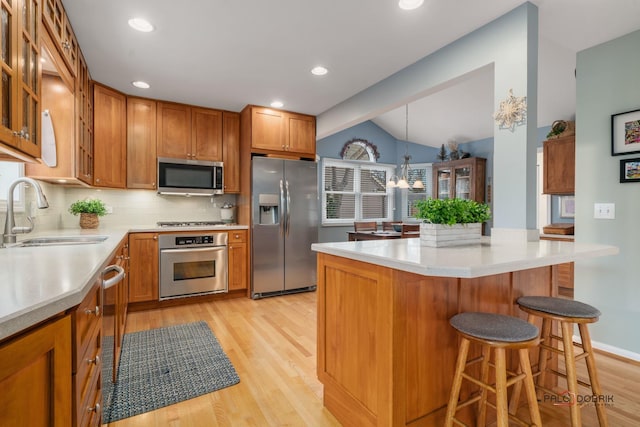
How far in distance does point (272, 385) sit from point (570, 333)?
5.58 ft

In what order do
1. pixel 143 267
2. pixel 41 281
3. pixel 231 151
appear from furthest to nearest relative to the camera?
pixel 231 151 < pixel 143 267 < pixel 41 281

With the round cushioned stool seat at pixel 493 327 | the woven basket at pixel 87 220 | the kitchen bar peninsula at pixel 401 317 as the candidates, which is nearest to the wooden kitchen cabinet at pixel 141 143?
the woven basket at pixel 87 220

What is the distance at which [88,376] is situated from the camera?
1092 mm

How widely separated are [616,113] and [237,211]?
4.16 m

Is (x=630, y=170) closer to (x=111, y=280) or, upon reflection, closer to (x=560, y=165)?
(x=560, y=165)

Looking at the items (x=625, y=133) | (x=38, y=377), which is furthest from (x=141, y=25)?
(x=625, y=133)

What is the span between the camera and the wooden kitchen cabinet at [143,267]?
138 inches

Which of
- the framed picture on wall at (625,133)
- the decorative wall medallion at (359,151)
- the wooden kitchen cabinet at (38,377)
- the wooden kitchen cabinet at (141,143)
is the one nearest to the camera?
the wooden kitchen cabinet at (38,377)

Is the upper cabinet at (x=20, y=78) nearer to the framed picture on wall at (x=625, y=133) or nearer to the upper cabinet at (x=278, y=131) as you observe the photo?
the upper cabinet at (x=278, y=131)

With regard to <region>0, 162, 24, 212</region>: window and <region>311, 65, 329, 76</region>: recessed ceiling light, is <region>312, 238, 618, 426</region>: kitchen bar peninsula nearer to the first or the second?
<region>311, 65, 329, 76</region>: recessed ceiling light

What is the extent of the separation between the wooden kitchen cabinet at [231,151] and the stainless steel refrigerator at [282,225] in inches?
17.6

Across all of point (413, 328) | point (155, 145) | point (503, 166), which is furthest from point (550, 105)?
point (155, 145)

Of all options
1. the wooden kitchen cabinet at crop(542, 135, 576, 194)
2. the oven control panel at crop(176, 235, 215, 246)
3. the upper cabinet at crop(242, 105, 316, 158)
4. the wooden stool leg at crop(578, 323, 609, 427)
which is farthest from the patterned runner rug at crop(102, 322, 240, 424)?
the wooden kitchen cabinet at crop(542, 135, 576, 194)

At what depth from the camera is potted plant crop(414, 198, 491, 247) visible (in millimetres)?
1738
